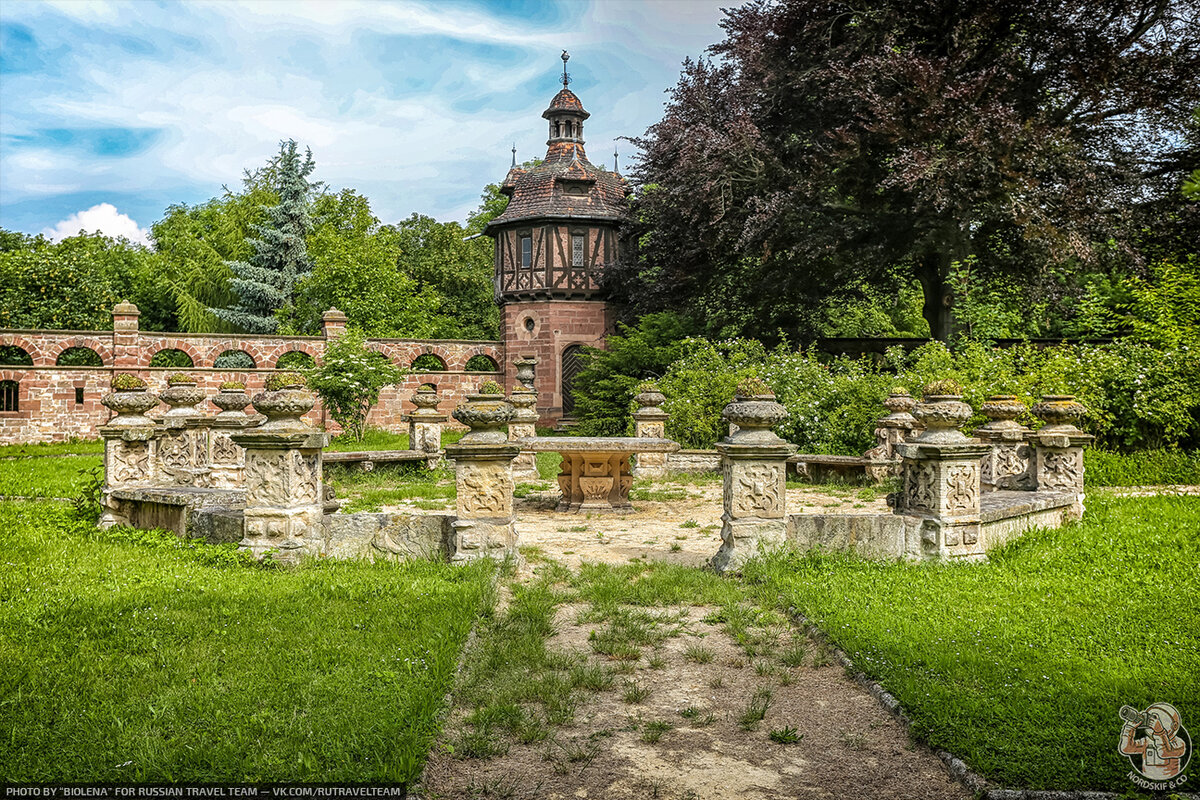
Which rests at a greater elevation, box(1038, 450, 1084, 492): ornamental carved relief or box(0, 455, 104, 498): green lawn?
box(1038, 450, 1084, 492): ornamental carved relief

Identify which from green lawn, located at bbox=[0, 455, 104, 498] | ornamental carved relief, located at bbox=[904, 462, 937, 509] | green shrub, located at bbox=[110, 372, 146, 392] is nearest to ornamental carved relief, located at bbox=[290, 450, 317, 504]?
green shrub, located at bbox=[110, 372, 146, 392]

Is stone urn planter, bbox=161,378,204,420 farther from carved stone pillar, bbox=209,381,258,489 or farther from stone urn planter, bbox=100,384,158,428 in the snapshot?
stone urn planter, bbox=100,384,158,428

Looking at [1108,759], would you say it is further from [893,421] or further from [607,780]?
[893,421]

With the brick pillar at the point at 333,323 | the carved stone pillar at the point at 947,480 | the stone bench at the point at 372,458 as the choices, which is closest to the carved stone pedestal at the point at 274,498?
the carved stone pillar at the point at 947,480

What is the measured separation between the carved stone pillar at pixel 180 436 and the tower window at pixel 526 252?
60.6 ft

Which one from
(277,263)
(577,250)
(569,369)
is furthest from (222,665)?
(277,263)

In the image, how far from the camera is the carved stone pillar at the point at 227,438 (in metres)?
9.84

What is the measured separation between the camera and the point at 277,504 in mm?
6488

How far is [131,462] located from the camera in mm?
8125

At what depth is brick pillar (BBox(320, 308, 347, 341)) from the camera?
26.3m

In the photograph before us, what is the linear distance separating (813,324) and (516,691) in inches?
723

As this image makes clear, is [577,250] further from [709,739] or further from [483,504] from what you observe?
[709,739]

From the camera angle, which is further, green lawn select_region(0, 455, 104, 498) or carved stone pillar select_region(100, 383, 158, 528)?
green lawn select_region(0, 455, 104, 498)

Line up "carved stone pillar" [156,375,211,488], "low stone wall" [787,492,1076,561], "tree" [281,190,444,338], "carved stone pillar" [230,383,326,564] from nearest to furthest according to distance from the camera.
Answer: "carved stone pillar" [230,383,326,564]
"low stone wall" [787,492,1076,561]
"carved stone pillar" [156,375,211,488]
"tree" [281,190,444,338]
